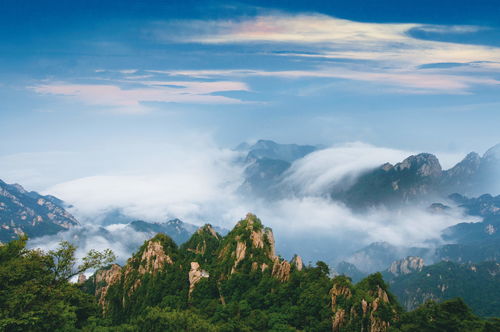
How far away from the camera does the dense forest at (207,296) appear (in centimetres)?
4242

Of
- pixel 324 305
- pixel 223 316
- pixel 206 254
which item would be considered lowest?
pixel 223 316

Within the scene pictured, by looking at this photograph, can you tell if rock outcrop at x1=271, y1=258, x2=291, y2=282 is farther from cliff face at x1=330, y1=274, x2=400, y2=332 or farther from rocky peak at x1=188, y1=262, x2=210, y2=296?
rocky peak at x1=188, y1=262, x2=210, y2=296

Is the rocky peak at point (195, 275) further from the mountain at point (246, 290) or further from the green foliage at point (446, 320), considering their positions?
the green foliage at point (446, 320)

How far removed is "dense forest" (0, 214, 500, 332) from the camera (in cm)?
4242

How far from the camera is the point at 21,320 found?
120 feet

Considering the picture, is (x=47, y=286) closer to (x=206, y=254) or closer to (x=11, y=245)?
(x=11, y=245)

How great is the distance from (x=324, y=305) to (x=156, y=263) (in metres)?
38.1

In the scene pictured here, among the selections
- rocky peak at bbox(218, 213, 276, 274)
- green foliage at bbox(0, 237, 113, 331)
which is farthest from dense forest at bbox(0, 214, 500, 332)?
rocky peak at bbox(218, 213, 276, 274)

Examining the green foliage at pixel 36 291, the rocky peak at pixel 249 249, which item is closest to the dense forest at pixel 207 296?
the green foliage at pixel 36 291

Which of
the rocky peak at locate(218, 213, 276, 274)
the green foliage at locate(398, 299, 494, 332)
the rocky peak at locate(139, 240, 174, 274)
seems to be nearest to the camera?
the green foliage at locate(398, 299, 494, 332)

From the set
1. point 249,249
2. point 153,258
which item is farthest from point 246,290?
point 153,258

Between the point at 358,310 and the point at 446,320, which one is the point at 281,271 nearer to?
the point at 358,310

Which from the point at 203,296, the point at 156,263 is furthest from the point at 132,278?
the point at 203,296

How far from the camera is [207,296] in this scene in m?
73.9
